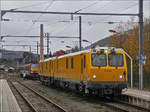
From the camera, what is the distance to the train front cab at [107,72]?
801 inches

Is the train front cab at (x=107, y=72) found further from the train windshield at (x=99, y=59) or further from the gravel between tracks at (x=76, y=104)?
the gravel between tracks at (x=76, y=104)

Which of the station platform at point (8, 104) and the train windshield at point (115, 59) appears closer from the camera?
the station platform at point (8, 104)

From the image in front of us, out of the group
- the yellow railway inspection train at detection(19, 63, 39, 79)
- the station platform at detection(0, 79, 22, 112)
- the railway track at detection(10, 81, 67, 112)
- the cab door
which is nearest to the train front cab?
the cab door

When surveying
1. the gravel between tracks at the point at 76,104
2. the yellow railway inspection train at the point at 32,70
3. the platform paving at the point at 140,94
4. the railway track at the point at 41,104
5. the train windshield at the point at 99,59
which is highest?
the train windshield at the point at 99,59

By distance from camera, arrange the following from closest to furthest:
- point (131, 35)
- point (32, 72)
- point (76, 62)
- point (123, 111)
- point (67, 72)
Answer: point (123, 111) < point (76, 62) < point (67, 72) < point (131, 35) < point (32, 72)

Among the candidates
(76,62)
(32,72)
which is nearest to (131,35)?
(76,62)

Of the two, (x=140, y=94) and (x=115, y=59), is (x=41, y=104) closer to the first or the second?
(x=115, y=59)

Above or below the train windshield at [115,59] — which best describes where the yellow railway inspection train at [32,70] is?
below

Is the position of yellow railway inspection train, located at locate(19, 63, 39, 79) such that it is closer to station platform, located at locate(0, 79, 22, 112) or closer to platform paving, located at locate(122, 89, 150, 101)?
station platform, located at locate(0, 79, 22, 112)

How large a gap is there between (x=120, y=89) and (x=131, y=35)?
20717 mm

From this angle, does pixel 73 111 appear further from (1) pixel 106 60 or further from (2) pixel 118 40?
(2) pixel 118 40

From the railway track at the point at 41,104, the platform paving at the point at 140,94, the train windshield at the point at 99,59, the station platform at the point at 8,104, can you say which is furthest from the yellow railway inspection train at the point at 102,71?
the station platform at the point at 8,104

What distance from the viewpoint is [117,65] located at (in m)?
21.0

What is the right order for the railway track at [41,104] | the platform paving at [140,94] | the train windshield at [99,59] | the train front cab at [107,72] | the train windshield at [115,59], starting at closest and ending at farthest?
1. the railway track at [41,104]
2. the platform paving at [140,94]
3. the train front cab at [107,72]
4. the train windshield at [99,59]
5. the train windshield at [115,59]
